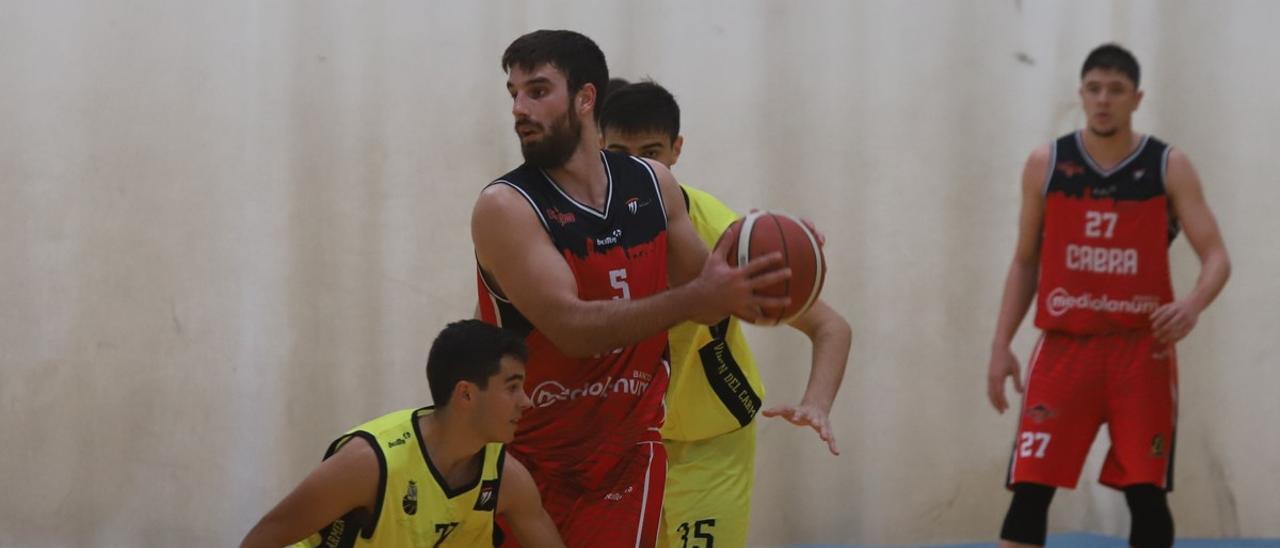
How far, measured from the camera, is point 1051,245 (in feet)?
18.5

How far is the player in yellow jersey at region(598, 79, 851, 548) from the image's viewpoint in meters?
4.09

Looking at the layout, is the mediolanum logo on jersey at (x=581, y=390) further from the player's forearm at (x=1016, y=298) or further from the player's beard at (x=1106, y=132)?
the player's beard at (x=1106, y=132)

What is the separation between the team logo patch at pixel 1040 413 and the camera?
548cm

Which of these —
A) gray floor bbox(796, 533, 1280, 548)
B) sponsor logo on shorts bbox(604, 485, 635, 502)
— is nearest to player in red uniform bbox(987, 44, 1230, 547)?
gray floor bbox(796, 533, 1280, 548)

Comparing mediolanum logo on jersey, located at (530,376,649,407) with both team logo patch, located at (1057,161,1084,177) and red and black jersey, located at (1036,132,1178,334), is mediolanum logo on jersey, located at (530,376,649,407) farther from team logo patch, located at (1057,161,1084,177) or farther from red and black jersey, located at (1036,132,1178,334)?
team logo patch, located at (1057,161,1084,177)

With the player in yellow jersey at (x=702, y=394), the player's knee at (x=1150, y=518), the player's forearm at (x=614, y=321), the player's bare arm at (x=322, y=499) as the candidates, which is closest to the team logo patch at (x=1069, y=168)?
the player's knee at (x=1150, y=518)

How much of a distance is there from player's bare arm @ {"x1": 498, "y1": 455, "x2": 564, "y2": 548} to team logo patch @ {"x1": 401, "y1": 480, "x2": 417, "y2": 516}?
0.65 feet

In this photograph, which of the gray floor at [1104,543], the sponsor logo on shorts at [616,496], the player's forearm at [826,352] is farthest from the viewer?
the gray floor at [1104,543]

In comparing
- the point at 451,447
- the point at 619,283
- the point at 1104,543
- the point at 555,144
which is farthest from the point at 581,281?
the point at 1104,543

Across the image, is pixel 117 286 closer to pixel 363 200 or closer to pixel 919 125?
pixel 363 200

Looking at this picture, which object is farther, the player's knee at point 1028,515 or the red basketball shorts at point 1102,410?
the red basketball shorts at point 1102,410

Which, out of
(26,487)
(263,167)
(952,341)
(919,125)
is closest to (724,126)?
(919,125)

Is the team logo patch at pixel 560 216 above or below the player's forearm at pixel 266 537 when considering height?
above

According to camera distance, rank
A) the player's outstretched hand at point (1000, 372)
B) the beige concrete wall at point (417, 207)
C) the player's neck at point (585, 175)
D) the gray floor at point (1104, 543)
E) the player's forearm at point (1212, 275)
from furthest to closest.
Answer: the gray floor at point (1104, 543)
the beige concrete wall at point (417, 207)
the player's outstretched hand at point (1000, 372)
the player's forearm at point (1212, 275)
the player's neck at point (585, 175)
